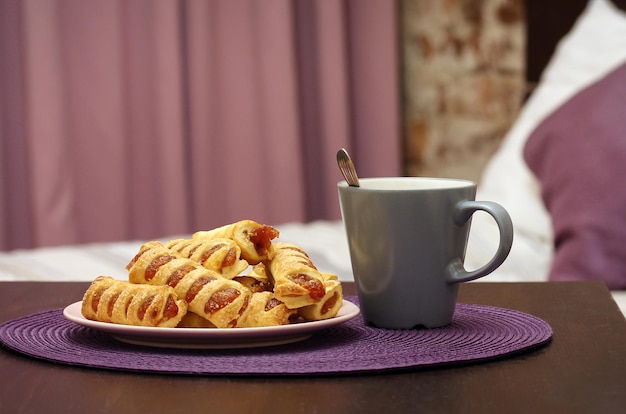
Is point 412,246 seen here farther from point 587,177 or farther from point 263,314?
point 587,177

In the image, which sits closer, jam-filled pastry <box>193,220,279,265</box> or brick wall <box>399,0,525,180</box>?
jam-filled pastry <box>193,220,279,265</box>

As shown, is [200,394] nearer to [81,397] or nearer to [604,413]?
[81,397]

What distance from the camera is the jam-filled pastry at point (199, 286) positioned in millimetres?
636

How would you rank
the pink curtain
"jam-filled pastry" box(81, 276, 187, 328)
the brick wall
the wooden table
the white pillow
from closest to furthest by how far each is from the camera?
the wooden table → "jam-filled pastry" box(81, 276, 187, 328) → the white pillow → the pink curtain → the brick wall

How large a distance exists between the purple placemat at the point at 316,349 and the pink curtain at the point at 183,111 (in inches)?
68.8

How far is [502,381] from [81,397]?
0.81 feet

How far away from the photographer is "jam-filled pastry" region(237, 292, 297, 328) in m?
0.64

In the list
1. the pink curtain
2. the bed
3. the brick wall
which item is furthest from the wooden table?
the brick wall

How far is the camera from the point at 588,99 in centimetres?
166

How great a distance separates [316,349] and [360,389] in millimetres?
96

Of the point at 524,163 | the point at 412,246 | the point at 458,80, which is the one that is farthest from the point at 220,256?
the point at 458,80

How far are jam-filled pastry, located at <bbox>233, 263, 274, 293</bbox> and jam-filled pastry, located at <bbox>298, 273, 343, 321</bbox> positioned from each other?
1.3 inches

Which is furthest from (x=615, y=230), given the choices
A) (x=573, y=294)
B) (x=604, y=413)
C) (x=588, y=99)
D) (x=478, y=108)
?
(x=478, y=108)

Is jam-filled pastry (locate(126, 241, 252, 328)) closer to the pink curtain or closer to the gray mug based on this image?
the gray mug
